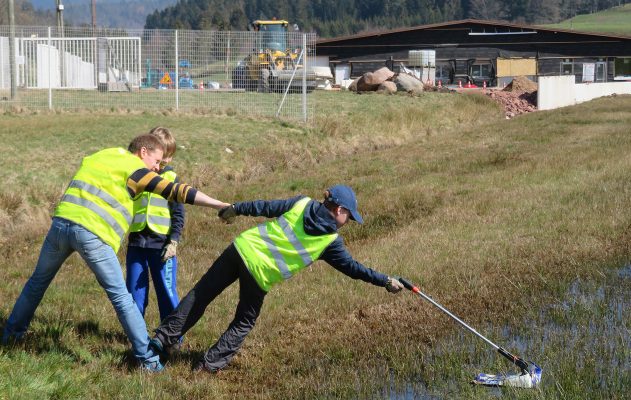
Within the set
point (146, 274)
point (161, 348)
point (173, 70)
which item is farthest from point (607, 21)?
point (161, 348)

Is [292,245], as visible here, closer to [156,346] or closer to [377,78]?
[156,346]

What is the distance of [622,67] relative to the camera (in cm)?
6581

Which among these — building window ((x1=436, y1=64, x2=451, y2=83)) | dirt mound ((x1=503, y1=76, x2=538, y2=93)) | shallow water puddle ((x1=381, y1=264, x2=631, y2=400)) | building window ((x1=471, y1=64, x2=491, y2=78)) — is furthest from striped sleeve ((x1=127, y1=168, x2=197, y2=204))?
building window ((x1=471, y1=64, x2=491, y2=78))

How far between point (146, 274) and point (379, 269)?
315 centimetres

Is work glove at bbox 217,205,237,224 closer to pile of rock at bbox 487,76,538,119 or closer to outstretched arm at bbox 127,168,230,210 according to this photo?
outstretched arm at bbox 127,168,230,210

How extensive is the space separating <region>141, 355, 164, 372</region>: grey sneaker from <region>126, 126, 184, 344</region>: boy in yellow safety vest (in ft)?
2.31

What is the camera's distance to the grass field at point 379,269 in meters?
6.74

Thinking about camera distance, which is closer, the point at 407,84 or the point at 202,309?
the point at 202,309

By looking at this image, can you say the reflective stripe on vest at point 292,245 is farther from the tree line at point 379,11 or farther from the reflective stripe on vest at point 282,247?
the tree line at point 379,11

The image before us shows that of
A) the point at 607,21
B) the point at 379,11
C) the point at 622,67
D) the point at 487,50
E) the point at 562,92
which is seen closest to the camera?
the point at 562,92

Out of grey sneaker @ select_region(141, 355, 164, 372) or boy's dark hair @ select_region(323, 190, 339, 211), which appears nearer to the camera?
boy's dark hair @ select_region(323, 190, 339, 211)

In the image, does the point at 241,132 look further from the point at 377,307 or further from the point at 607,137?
the point at 377,307

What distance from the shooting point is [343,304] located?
8.77 meters

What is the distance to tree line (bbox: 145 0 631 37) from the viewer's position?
6486 inches
